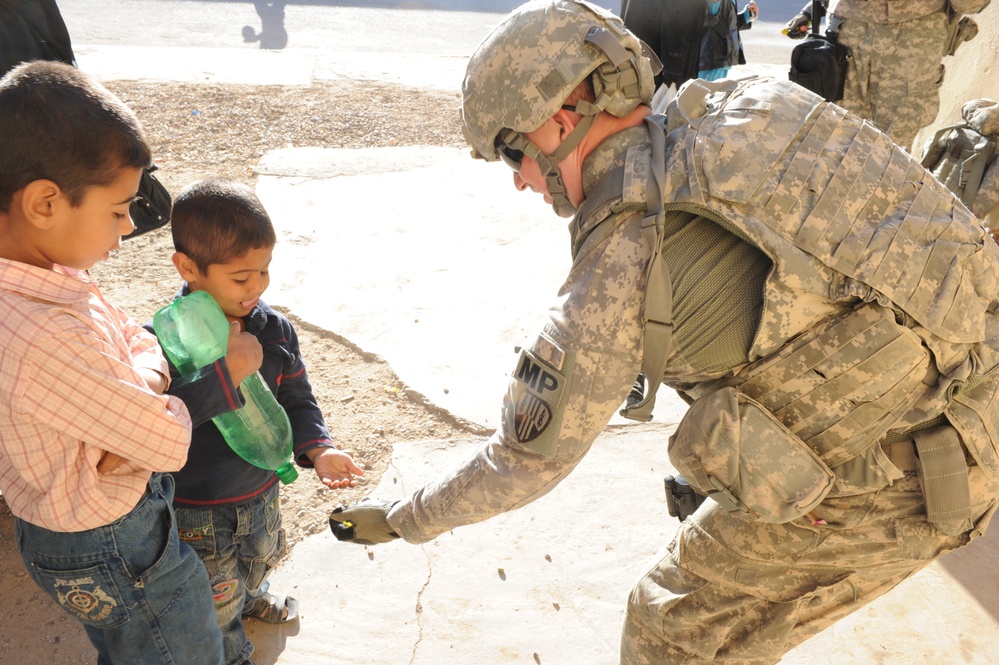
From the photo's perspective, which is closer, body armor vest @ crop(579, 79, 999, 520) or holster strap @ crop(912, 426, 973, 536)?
body armor vest @ crop(579, 79, 999, 520)

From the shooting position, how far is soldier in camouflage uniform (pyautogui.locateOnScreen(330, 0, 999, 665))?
5.57ft

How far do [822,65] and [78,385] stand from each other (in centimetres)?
464

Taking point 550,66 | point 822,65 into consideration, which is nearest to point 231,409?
point 550,66

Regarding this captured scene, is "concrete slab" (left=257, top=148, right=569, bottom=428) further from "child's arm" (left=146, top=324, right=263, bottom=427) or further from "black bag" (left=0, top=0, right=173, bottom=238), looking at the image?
"child's arm" (left=146, top=324, right=263, bottom=427)

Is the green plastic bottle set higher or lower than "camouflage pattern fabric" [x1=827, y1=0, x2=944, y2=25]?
lower

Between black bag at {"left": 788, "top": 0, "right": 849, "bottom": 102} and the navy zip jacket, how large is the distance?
390 centimetres

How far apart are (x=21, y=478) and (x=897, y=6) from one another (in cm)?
494

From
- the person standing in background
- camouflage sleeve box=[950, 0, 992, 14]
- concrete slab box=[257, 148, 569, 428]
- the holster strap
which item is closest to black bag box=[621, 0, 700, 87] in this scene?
the person standing in background

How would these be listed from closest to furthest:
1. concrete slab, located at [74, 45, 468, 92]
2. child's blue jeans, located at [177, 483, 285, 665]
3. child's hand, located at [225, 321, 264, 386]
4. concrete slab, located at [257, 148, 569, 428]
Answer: child's hand, located at [225, 321, 264, 386]
child's blue jeans, located at [177, 483, 285, 665]
concrete slab, located at [257, 148, 569, 428]
concrete slab, located at [74, 45, 468, 92]

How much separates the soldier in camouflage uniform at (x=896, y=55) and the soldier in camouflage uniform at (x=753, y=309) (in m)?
3.64

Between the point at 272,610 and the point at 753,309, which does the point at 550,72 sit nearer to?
the point at 753,309

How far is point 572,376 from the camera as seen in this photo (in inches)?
67.1

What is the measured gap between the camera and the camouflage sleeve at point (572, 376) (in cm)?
169

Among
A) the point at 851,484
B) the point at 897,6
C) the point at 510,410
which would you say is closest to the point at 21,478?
the point at 510,410
